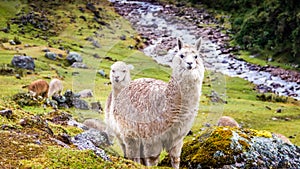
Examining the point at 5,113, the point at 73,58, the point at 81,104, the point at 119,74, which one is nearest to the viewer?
the point at 5,113

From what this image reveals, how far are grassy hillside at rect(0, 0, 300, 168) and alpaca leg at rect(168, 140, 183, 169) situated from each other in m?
0.99

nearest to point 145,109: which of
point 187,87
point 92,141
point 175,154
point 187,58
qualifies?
point 187,87

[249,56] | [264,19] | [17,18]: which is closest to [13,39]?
[17,18]

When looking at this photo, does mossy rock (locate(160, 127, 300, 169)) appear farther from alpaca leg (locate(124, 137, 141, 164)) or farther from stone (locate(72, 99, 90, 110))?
stone (locate(72, 99, 90, 110))

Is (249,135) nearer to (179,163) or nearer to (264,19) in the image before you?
(179,163)

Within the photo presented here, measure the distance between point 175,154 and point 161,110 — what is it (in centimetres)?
99

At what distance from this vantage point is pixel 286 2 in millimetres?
56500

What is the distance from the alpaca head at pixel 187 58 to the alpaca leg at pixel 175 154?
56.5 inches

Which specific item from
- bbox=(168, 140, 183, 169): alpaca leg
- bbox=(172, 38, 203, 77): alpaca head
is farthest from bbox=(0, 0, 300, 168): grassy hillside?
bbox=(172, 38, 203, 77): alpaca head

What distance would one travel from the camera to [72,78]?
100 ft

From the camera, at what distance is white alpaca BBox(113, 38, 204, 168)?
6.93 meters

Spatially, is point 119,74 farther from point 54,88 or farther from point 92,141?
point 54,88

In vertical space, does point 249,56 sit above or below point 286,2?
below

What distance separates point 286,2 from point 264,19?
4.94 meters
